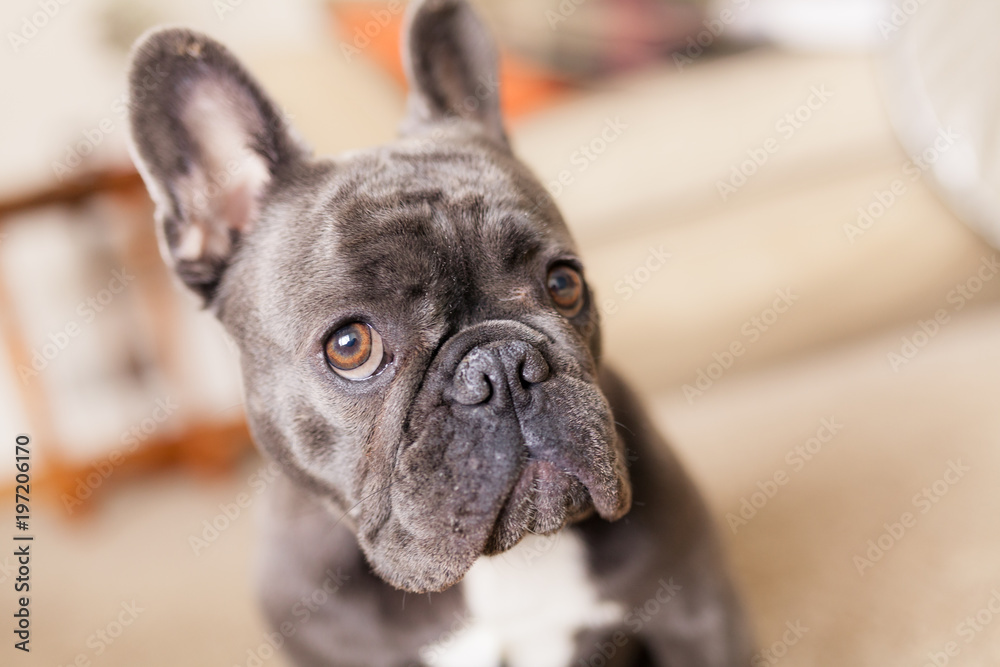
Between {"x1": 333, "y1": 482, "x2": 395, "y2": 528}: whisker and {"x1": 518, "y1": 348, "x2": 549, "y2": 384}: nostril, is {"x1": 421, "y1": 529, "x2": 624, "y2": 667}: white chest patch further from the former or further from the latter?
{"x1": 518, "y1": 348, "x2": 549, "y2": 384}: nostril

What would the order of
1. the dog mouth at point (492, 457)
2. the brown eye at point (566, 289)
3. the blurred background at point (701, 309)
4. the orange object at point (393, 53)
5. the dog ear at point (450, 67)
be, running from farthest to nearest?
the orange object at point (393, 53), the blurred background at point (701, 309), the dog ear at point (450, 67), the brown eye at point (566, 289), the dog mouth at point (492, 457)

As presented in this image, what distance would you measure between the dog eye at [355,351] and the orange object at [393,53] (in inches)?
92.6

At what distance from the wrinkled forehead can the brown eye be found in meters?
0.05

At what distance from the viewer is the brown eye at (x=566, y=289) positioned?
1416 mm

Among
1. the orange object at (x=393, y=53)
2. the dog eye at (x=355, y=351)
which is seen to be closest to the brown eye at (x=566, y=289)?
the dog eye at (x=355, y=351)

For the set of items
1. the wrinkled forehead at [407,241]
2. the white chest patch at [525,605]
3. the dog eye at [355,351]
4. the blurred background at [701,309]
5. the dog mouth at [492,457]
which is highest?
the wrinkled forehead at [407,241]

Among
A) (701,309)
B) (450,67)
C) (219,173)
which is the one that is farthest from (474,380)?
(701,309)

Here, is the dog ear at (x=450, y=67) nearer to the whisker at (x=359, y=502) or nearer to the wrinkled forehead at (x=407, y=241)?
the wrinkled forehead at (x=407, y=241)

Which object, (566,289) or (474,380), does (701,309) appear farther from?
(474,380)

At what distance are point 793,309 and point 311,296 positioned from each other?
200cm

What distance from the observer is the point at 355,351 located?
1282 mm

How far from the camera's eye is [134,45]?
131cm

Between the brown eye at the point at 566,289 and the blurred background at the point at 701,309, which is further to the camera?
the blurred background at the point at 701,309

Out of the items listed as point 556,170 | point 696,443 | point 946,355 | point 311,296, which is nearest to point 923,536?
point 696,443
